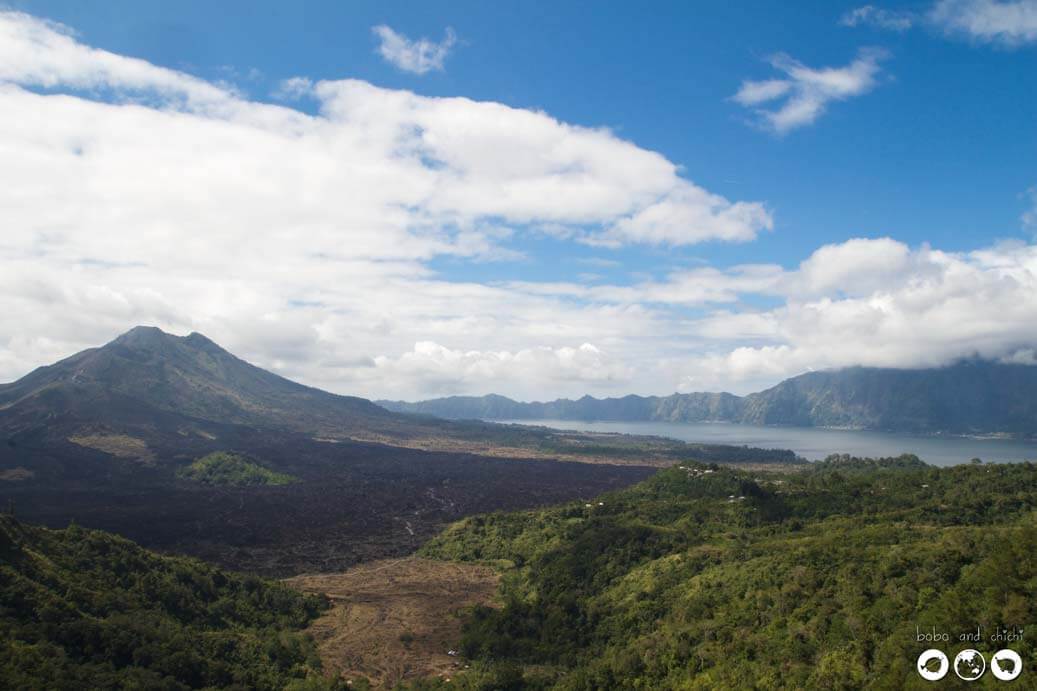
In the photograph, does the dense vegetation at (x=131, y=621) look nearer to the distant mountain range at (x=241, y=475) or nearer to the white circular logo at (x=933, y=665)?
the distant mountain range at (x=241, y=475)

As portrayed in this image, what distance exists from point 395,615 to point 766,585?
1096 inches

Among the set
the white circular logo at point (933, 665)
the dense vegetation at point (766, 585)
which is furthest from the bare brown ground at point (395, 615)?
the white circular logo at point (933, 665)

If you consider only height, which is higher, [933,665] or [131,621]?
[933,665]

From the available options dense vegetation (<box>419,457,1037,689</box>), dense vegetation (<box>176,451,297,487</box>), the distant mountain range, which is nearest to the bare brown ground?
dense vegetation (<box>419,457,1037,689</box>)

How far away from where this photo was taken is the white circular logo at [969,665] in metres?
18.0

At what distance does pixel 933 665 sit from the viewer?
19.1 meters

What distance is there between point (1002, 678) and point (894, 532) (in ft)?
60.2

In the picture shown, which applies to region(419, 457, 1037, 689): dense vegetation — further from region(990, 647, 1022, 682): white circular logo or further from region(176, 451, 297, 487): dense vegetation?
region(176, 451, 297, 487): dense vegetation

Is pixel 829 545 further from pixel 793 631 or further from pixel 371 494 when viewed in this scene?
pixel 371 494

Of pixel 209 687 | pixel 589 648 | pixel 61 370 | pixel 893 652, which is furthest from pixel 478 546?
pixel 61 370

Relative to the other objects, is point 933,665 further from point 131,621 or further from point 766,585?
point 131,621

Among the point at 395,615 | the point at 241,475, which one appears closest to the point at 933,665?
the point at 395,615

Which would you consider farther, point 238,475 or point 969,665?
point 238,475

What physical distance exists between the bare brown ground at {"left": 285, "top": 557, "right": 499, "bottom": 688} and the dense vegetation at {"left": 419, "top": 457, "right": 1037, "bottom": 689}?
8.45 ft
